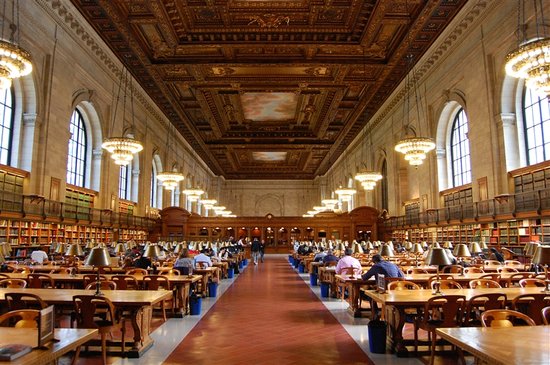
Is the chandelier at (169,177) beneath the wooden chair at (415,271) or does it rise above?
above

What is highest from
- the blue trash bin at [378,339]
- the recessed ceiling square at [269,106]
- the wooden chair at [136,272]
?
the recessed ceiling square at [269,106]

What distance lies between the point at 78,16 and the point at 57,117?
11.1 feet

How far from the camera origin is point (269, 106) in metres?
23.8

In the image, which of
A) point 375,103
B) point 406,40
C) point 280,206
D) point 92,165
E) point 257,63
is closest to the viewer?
point 406,40

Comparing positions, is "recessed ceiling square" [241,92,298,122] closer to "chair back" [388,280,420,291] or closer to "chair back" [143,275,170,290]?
"chair back" [143,275,170,290]

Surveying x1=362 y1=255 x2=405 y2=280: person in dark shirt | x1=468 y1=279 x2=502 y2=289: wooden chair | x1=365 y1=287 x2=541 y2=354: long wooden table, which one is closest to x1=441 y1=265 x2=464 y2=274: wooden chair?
x1=468 y1=279 x2=502 y2=289: wooden chair

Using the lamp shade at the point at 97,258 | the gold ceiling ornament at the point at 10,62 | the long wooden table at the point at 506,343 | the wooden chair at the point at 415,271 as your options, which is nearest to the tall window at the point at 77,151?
the gold ceiling ornament at the point at 10,62

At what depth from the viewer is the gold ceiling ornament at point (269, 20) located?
13727 millimetres

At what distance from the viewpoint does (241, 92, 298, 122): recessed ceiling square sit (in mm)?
22141

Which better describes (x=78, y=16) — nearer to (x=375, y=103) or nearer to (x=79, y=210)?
(x=79, y=210)

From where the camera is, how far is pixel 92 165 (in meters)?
18.3

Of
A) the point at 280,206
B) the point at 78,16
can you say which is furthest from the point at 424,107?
the point at 280,206

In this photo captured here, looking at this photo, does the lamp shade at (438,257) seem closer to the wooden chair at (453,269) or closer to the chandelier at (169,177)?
the wooden chair at (453,269)

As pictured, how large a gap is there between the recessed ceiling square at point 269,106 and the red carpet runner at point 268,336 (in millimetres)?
13682
